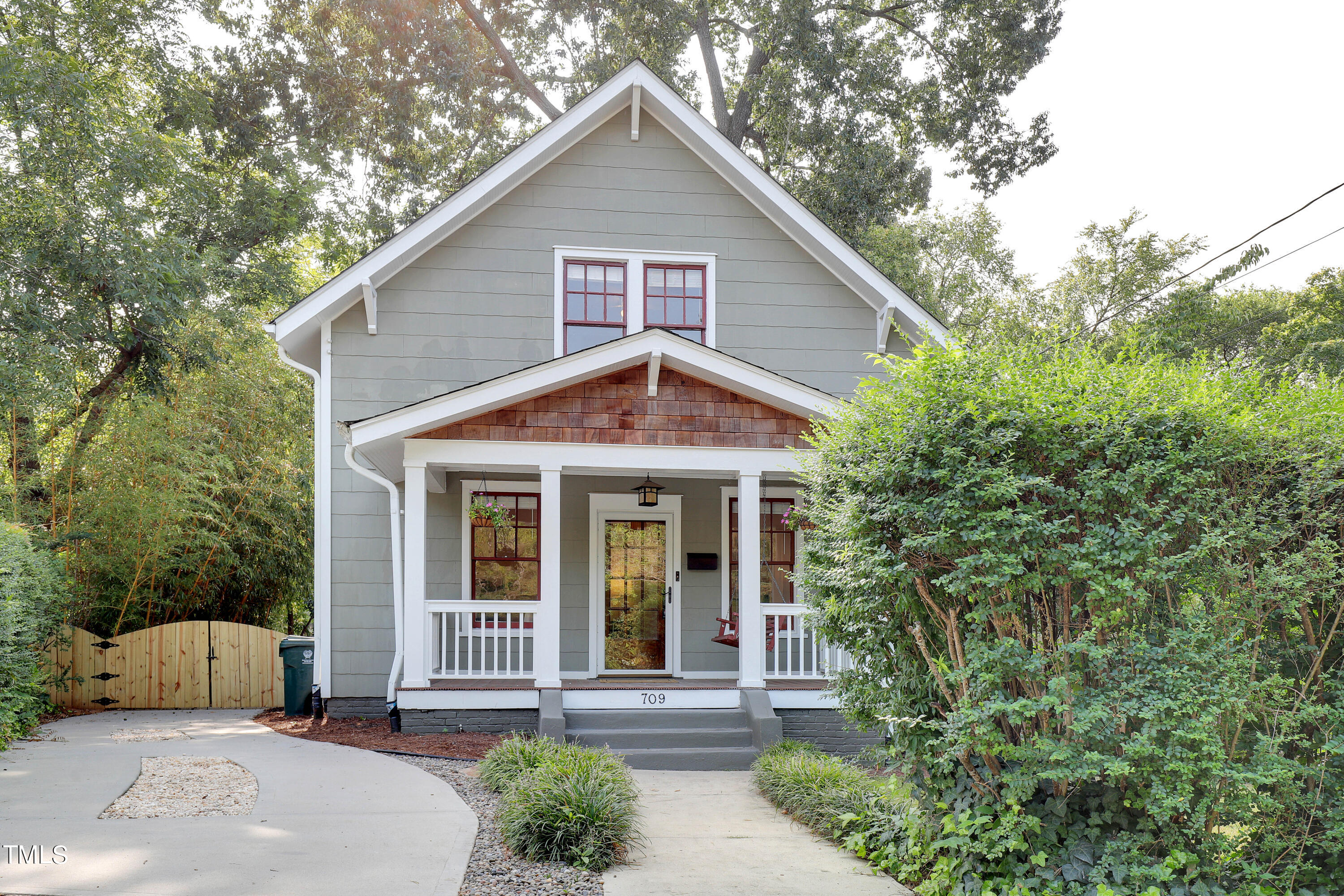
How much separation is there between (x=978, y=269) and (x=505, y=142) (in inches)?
617

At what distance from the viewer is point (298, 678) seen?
35.7 feet

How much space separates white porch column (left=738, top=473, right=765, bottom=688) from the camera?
28.7 feet

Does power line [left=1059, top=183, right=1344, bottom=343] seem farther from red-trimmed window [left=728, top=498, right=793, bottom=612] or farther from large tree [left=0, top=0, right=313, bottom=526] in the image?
large tree [left=0, top=0, right=313, bottom=526]

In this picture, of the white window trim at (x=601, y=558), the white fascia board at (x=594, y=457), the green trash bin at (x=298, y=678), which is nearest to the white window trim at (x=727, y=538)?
the white window trim at (x=601, y=558)

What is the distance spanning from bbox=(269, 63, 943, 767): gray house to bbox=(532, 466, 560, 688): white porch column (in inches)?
0.9

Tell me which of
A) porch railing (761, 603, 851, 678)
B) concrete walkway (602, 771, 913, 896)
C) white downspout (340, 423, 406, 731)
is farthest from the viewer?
white downspout (340, 423, 406, 731)

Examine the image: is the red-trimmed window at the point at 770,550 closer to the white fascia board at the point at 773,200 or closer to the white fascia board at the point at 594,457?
the white fascia board at the point at 594,457

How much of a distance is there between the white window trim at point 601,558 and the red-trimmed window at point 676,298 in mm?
1974

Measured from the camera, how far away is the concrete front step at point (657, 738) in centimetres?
809

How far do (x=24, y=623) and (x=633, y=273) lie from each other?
23.7 ft

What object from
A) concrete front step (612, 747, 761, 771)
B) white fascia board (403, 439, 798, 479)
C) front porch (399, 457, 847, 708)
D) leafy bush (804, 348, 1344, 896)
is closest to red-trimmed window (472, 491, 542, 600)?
front porch (399, 457, 847, 708)

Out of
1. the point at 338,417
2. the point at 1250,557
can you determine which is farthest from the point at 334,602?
the point at 1250,557

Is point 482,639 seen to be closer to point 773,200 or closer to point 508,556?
point 508,556

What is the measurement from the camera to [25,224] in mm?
12578
